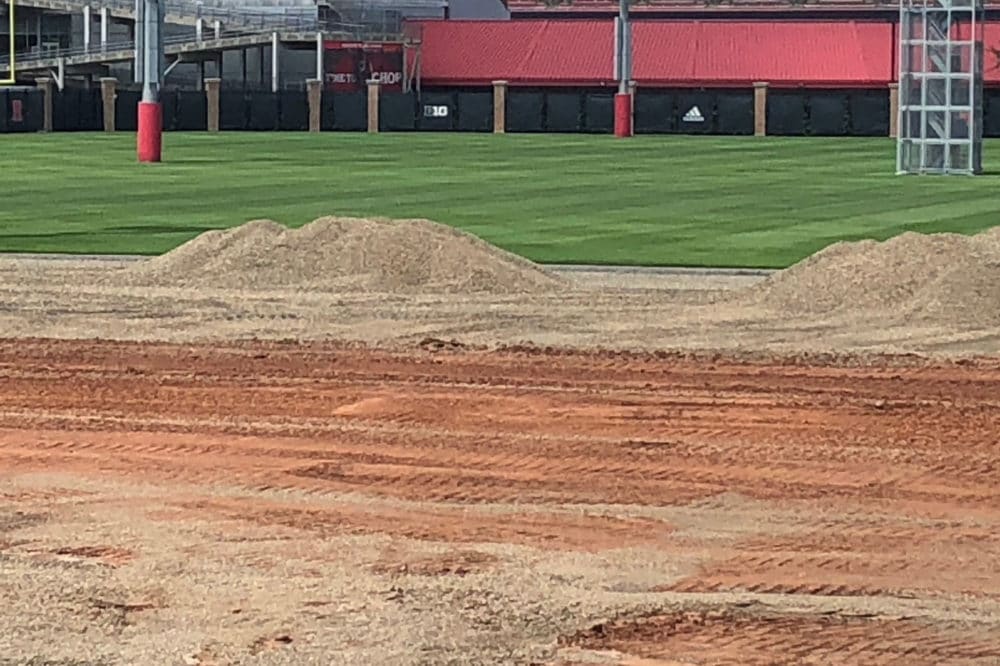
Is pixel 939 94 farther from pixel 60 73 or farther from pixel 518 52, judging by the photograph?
pixel 60 73

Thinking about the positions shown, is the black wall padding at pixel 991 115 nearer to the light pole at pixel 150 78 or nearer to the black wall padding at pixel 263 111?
the black wall padding at pixel 263 111

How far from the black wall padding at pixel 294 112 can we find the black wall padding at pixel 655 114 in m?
11.1

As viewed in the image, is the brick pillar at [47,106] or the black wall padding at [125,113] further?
the black wall padding at [125,113]

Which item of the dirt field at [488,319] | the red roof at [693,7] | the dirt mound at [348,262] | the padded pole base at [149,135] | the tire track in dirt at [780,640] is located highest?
the red roof at [693,7]

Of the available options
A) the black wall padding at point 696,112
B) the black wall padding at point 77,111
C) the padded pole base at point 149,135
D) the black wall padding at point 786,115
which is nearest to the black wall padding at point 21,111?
the black wall padding at point 77,111

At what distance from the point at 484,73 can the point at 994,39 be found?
1836 cm

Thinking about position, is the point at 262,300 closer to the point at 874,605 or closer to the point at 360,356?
the point at 360,356

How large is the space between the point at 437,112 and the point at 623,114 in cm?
887

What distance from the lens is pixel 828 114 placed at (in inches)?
2859

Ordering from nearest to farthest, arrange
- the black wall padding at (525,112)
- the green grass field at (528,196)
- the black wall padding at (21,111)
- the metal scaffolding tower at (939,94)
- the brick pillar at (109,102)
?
the green grass field at (528,196), the metal scaffolding tower at (939,94), the black wall padding at (21,111), the brick pillar at (109,102), the black wall padding at (525,112)

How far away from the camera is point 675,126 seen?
75062mm

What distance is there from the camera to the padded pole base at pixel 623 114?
70.5 meters

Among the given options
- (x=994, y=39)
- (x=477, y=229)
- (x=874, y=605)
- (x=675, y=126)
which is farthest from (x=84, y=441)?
(x=994, y=39)

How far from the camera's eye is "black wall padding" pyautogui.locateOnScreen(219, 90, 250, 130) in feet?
254
